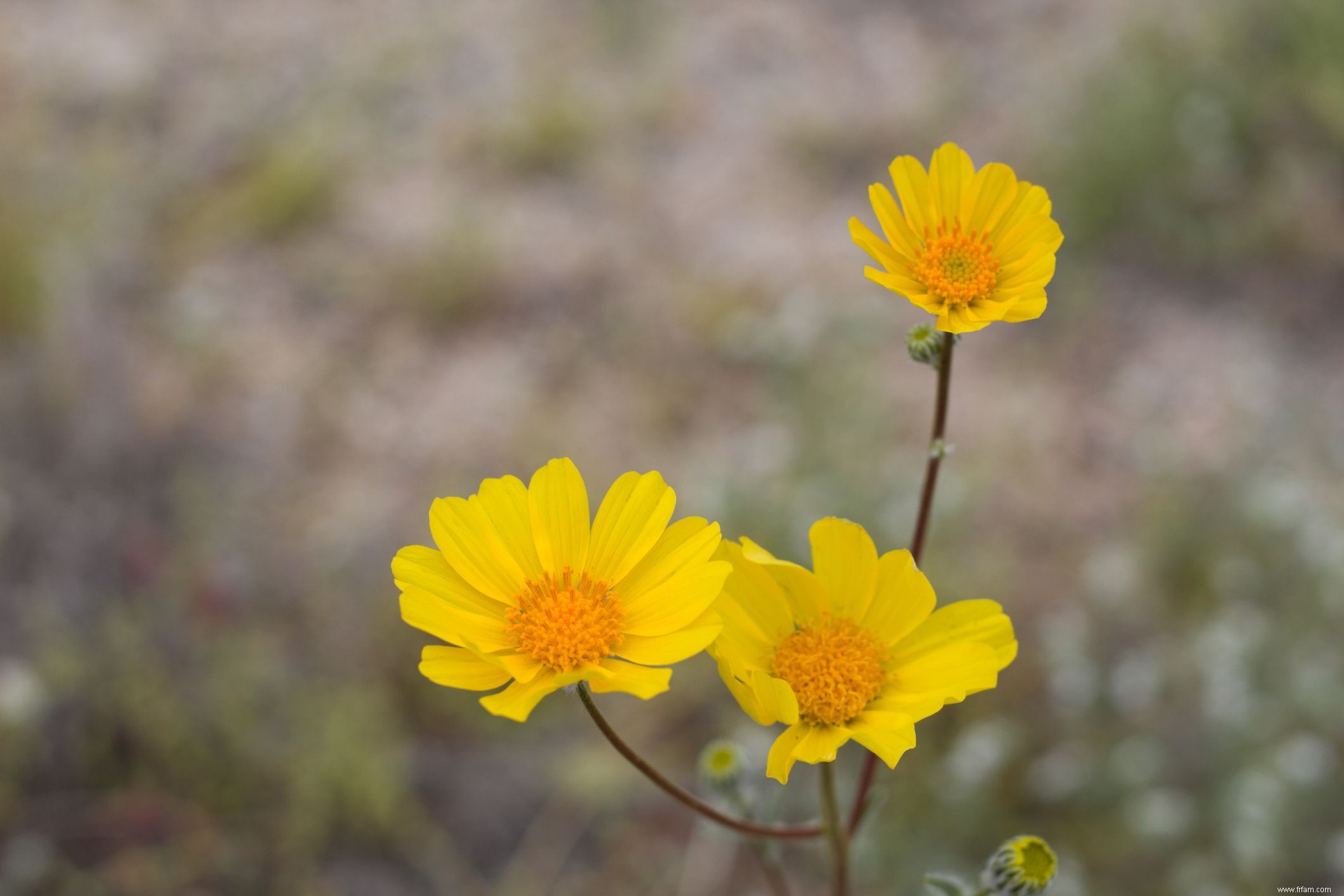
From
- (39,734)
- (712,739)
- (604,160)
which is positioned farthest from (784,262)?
(39,734)

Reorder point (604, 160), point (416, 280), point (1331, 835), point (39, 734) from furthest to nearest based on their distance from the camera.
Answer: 1. point (604, 160)
2. point (416, 280)
3. point (39, 734)
4. point (1331, 835)

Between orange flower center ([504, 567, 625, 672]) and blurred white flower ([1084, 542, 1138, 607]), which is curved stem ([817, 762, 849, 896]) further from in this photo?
blurred white flower ([1084, 542, 1138, 607])

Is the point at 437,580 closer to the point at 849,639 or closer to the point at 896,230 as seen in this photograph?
the point at 849,639

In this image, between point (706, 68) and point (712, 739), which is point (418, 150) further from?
point (712, 739)

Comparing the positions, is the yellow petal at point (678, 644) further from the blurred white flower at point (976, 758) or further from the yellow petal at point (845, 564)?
the blurred white flower at point (976, 758)

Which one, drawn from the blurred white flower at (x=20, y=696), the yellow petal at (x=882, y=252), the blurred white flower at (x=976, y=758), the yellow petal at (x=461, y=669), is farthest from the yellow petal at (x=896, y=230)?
the blurred white flower at (x=20, y=696)
